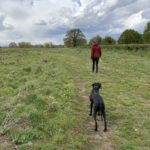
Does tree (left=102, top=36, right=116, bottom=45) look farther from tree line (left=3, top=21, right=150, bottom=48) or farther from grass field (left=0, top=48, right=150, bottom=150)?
grass field (left=0, top=48, right=150, bottom=150)

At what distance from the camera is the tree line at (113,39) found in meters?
90.4

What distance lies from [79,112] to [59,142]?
118 inches

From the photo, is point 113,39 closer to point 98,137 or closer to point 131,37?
point 131,37

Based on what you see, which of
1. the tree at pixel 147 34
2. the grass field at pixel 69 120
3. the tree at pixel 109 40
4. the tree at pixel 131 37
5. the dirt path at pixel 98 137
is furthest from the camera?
the tree at pixel 109 40

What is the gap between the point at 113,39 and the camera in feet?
337

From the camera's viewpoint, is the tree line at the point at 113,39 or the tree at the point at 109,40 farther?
the tree at the point at 109,40

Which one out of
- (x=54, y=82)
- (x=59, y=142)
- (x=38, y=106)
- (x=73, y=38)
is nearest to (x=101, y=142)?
(x=59, y=142)

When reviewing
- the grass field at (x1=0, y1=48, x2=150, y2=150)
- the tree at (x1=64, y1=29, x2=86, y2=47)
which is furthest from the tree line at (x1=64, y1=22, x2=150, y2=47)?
the grass field at (x1=0, y1=48, x2=150, y2=150)

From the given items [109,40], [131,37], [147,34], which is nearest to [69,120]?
[131,37]

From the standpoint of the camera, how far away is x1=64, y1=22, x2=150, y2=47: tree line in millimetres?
90438

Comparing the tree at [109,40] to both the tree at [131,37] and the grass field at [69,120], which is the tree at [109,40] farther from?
the grass field at [69,120]

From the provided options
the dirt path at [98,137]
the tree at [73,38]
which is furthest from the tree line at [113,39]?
the dirt path at [98,137]

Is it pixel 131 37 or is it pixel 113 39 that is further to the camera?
pixel 113 39

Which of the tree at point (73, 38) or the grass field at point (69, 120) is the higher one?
the grass field at point (69, 120)
